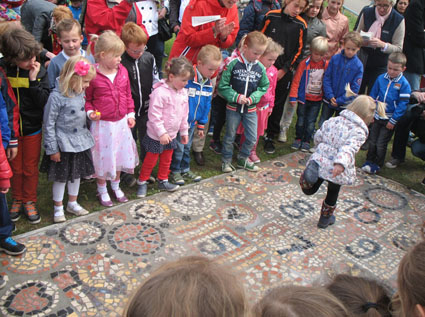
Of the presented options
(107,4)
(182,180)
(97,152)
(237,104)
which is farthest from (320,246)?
(107,4)

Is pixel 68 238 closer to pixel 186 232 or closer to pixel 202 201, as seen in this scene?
pixel 186 232

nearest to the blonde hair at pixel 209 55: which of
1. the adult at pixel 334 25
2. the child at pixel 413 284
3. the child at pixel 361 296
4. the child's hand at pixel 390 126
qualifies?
the adult at pixel 334 25

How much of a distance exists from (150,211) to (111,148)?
74 centimetres

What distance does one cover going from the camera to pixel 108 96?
378 cm

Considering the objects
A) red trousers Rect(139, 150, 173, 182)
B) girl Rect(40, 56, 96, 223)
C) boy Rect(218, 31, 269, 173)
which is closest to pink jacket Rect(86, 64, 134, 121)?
girl Rect(40, 56, 96, 223)

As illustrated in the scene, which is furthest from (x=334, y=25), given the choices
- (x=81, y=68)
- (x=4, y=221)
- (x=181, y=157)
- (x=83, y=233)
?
(x=4, y=221)

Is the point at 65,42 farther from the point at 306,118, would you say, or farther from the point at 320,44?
the point at 306,118

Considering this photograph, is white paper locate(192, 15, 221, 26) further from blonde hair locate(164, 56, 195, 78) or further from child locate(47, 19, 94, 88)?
child locate(47, 19, 94, 88)

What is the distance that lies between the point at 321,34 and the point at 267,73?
4.26 ft

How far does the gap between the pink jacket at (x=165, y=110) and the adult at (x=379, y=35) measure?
11.2 feet

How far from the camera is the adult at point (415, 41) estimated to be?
615 cm

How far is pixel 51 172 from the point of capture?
3.61m

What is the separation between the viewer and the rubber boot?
4.16m

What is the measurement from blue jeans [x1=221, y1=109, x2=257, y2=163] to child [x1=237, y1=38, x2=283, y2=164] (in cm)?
16
